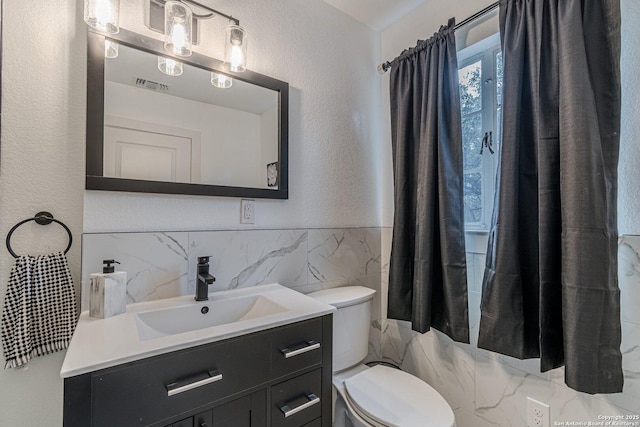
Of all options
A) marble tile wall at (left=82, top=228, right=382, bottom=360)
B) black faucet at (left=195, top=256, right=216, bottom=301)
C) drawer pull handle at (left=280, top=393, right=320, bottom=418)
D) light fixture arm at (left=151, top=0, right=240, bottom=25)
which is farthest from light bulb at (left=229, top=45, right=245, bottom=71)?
drawer pull handle at (left=280, top=393, right=320, bottom=418)

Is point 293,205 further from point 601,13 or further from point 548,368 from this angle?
point 601,13

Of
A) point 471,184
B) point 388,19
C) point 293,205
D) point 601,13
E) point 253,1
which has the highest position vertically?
point 388,19

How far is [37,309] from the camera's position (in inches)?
39.6

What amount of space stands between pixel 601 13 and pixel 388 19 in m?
1.10

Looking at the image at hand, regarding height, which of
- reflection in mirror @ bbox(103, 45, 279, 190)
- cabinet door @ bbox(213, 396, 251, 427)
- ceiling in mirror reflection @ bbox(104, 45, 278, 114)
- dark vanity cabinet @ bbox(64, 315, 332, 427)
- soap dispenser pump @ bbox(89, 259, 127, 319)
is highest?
ceiling in mirror reflection @ bbox(104, 45, 278, 114)

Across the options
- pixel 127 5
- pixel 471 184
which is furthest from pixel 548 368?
pixel 127 5

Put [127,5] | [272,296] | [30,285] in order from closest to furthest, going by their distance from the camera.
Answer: [30,285], [127,5], [272,296]

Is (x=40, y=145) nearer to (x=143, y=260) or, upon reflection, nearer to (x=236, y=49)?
(x=143, y=260)

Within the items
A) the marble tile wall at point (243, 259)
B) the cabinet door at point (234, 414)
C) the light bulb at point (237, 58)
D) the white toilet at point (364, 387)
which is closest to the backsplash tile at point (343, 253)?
the marble tile wall at point (243, 259)

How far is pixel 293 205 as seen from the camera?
1.55 m

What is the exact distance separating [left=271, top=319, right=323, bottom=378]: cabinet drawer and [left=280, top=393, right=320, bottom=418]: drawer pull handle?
103 mm

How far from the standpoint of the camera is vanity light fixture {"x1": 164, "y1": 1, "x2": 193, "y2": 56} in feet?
3.76

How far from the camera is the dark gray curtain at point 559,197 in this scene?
97 centimetres

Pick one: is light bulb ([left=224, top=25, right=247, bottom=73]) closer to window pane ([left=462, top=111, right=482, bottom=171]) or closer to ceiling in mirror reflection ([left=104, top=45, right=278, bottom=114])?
ceiling in mirror reflection ([left=104, top=45, right=278, bottom=114])
